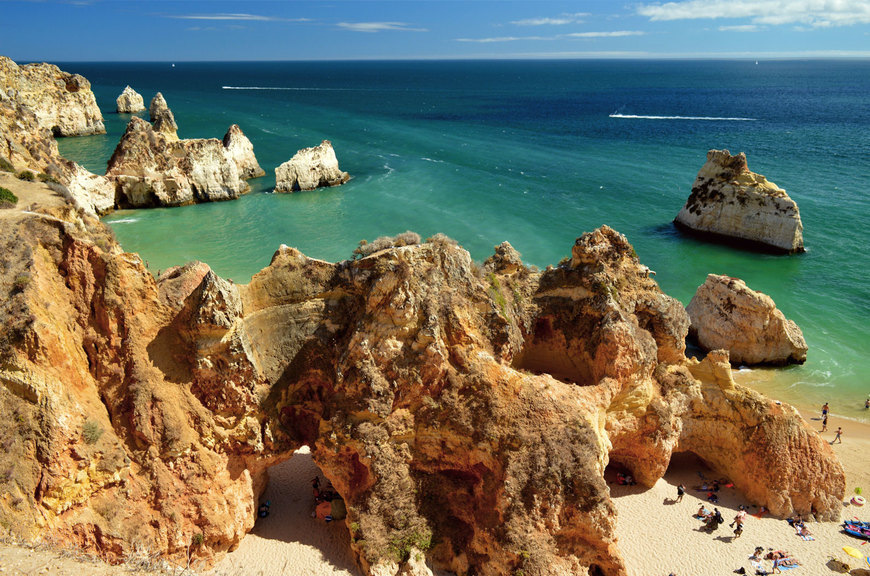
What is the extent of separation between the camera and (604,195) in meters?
69.8

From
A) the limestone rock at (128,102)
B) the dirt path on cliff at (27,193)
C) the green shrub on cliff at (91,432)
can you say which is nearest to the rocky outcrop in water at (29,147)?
the dirt path on cliff at (27,193)

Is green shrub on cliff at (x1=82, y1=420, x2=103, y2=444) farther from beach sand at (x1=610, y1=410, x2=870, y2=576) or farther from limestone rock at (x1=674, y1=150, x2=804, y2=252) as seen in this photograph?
limestone rock at (x1=674, y1=150, x2=804, y2=252)

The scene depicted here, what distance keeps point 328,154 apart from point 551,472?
62.9 metres

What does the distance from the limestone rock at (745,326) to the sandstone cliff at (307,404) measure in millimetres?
17287

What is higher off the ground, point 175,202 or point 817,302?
point 175,202

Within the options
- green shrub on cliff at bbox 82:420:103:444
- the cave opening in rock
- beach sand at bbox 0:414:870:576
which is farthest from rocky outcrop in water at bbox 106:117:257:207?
green shrub on cliff at bbox 82:420:103:444

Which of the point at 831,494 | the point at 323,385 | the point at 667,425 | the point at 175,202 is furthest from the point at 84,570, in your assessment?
the point at 175,202

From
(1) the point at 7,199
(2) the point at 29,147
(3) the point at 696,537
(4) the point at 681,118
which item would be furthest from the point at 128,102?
(3) the point at 696,537

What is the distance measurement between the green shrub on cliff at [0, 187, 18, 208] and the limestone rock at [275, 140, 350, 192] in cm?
4912

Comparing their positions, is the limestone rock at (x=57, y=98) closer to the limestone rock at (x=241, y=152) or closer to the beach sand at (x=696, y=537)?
the limestone rock at (x=241, y=152)

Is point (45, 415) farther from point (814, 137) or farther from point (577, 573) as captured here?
point (814, 137)

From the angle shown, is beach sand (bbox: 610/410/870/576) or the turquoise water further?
the turquoise water

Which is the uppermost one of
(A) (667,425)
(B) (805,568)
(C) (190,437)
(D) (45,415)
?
(D) (45,415)

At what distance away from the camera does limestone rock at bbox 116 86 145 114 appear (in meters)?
132
